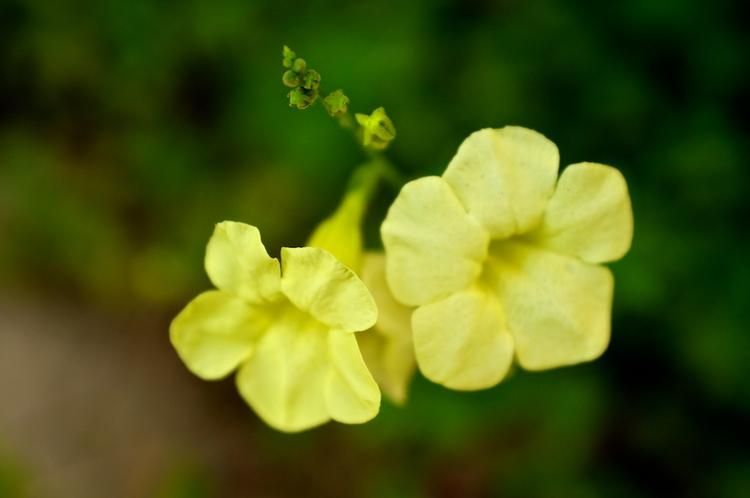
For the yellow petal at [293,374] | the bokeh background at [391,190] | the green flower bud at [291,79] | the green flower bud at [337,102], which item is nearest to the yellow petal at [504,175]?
the green flower bud at [337,102]

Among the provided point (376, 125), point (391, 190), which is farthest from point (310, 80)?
point (391, 190)

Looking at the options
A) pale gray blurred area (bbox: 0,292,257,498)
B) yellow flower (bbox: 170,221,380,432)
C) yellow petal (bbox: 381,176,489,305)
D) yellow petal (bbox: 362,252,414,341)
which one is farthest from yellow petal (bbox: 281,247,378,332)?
pale gray blurred area (bbox: 0,292,257,498)

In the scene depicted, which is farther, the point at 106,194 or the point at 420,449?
the point at 106,194

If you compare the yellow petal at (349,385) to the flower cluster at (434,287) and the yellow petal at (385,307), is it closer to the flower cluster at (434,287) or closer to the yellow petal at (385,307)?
the flower cluster at (434,287)

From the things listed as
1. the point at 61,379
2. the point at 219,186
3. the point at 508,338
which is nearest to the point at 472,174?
the point at 508,338

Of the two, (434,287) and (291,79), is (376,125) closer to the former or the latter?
(291,79)

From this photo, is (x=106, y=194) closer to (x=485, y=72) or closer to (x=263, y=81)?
(x=263, y=81)
